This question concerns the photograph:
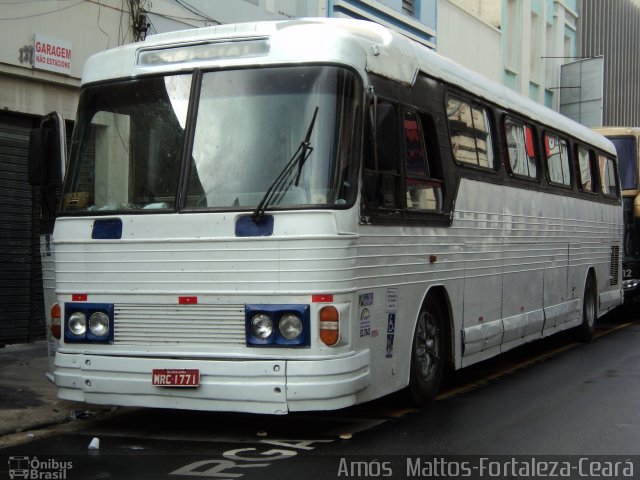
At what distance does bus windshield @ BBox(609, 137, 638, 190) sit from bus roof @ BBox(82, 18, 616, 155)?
484 inches

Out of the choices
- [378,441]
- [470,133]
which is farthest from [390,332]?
[470,133]

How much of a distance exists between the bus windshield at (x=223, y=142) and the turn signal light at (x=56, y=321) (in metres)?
0.81

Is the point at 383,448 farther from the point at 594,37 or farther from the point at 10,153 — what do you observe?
the point at 594,37

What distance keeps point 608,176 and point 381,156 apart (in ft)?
32.1

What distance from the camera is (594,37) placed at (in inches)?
1460

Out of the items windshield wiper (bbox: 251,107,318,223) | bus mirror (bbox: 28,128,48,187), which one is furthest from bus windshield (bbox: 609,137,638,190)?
bus mirror (bbox: 28,128,48,187)

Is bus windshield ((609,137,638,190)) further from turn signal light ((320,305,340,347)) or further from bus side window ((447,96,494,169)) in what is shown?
turn signal light ((320,305,340,347))

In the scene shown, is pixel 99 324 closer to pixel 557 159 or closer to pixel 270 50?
pixel 270 50

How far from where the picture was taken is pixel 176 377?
23.0ft

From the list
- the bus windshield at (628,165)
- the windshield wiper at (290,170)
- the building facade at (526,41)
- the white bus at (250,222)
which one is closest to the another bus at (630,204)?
the bus windshield at (628,165)

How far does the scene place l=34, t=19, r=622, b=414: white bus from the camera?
269 inches

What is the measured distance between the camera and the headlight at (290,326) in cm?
682

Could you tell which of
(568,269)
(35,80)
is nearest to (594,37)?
(568,269)

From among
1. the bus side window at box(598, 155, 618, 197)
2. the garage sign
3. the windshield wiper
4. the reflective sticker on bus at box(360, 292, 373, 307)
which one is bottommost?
the reflective sticker on bus at box(360, 292, 373, 307)
